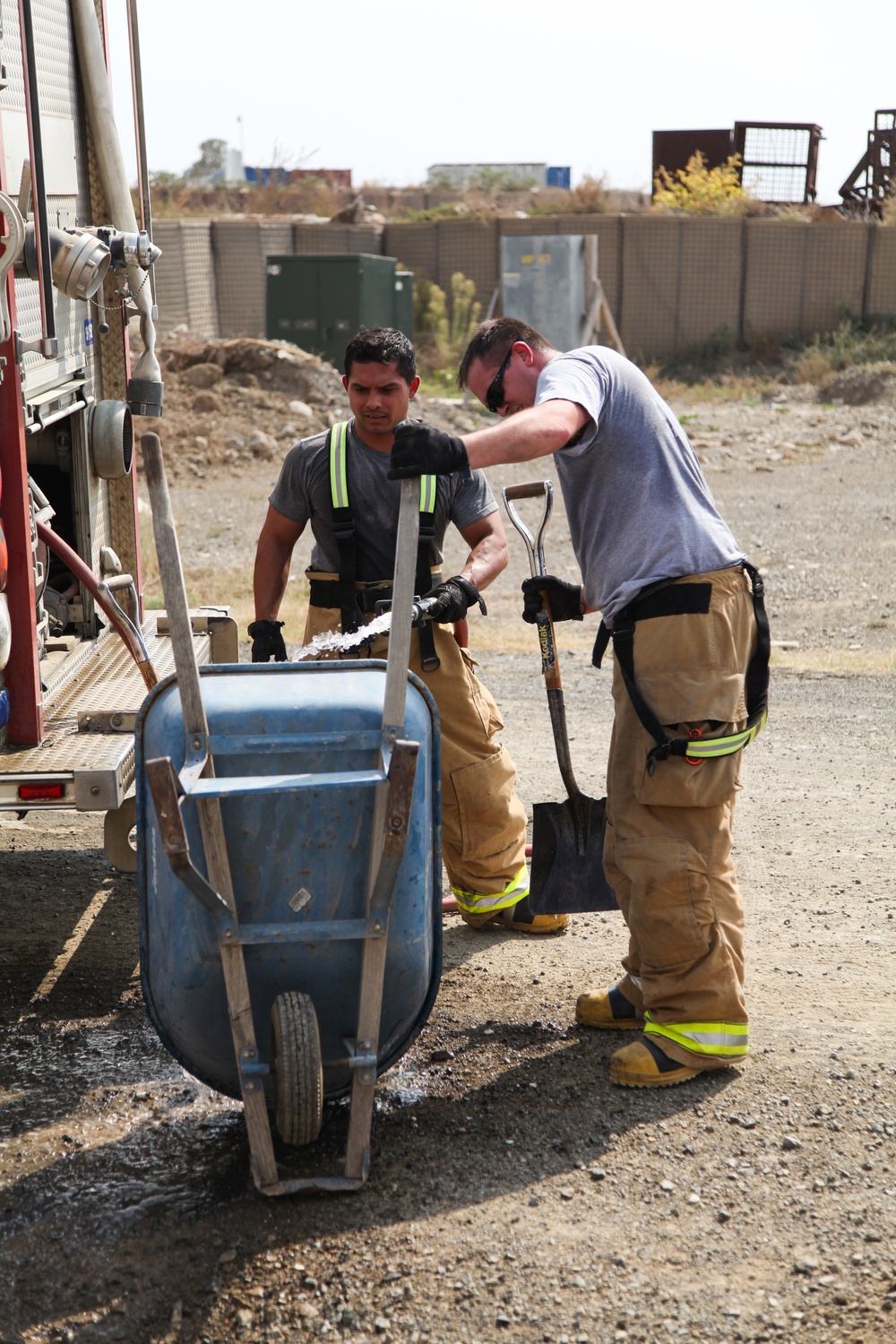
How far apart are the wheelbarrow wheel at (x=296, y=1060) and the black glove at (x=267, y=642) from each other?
1.48 m

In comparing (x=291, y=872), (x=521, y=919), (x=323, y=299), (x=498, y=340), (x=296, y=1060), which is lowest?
(x=521, y=919)

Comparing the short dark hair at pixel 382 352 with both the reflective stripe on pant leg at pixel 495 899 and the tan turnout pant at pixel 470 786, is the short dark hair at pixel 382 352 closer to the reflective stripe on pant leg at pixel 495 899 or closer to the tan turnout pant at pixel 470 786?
the tan turnout pant at pixel 470 786

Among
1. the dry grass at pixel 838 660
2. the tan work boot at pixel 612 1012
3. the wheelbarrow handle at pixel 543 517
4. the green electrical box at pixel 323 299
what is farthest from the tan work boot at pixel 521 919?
the green electrical box at pixel 323 299

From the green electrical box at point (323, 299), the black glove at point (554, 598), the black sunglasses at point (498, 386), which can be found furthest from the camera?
the green electrical box at point (323, 299)

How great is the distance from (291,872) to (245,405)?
→ 545 inches

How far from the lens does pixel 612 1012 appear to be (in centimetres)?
356

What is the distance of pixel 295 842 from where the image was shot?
2.67 meters

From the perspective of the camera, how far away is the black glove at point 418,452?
2.59 m

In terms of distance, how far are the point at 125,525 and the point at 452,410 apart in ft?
39.3

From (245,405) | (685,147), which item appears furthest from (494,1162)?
(685,147)

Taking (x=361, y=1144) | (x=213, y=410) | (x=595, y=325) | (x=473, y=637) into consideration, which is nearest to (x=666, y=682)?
(x=361, y=1144)

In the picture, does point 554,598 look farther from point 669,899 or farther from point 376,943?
point 376,943

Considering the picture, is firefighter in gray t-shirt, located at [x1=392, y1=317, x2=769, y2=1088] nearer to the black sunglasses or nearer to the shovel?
the black sunglasses

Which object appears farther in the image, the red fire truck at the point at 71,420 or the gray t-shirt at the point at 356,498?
the gray t-shirt at the point at 356,498
